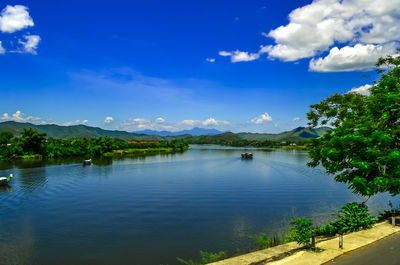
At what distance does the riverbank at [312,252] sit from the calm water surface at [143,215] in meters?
6.01

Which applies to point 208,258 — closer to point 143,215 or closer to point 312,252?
point 312,252

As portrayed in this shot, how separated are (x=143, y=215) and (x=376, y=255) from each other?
23.8 m

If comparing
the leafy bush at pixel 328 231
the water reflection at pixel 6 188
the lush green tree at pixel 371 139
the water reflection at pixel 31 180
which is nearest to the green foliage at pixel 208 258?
the leafy bush at pixel 328 231

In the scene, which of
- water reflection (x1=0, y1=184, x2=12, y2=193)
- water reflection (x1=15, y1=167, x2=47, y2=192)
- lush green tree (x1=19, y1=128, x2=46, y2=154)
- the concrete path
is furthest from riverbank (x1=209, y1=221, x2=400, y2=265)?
lush green tree (x1=19, y1=128, x2=46, y2=154)

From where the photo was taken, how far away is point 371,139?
59.0 ft

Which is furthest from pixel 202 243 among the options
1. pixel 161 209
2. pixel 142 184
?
pixel 142 184

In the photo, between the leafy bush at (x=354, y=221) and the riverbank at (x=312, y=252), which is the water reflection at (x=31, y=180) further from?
the leafy bush at (x=354, y=221)

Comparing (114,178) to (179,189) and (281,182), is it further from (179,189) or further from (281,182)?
(281,182)

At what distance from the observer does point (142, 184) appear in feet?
168

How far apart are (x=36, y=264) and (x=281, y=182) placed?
46.7 metres

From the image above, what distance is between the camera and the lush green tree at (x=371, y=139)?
1795 cm

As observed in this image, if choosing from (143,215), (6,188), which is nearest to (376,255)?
(143,215)

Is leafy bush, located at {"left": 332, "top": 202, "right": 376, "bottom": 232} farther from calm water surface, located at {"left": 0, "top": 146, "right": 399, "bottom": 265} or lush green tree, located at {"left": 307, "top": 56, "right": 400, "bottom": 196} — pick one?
calm water surface, located at {"left": 0, "top": 146, "right": 399, "bottom": 265}

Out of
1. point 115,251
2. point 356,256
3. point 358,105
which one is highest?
point 358,105
